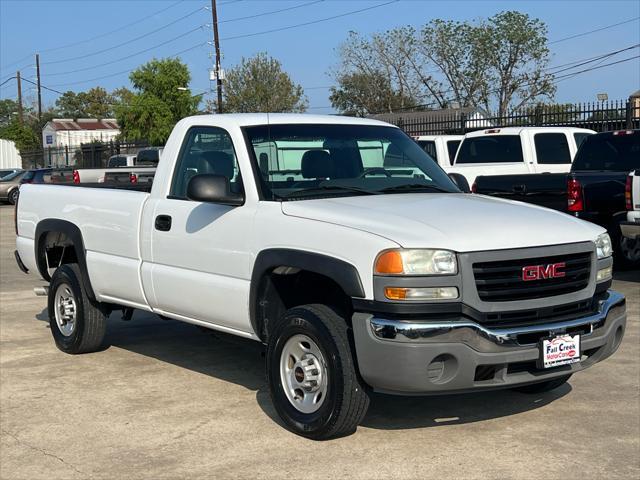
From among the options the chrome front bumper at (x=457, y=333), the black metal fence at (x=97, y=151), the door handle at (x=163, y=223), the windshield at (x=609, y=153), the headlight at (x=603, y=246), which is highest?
the black metal fence at (x=97, y=151)

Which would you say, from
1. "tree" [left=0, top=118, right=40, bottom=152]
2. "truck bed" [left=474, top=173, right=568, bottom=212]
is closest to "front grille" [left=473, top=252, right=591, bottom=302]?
"truck bed" [left=474, top=173, right=568, bottom=212]

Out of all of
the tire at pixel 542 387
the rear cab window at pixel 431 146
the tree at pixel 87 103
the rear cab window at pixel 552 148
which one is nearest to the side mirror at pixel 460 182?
the tire at pixel 542 387

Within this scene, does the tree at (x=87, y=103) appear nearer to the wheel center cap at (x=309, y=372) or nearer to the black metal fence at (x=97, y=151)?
the black metal fence at (x=97, y=151)

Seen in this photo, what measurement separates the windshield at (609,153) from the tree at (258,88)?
63029mm

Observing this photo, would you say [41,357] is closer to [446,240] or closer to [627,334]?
[446,240]

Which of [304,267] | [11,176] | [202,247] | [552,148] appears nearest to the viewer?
[304,267]

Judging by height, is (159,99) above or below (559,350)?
above

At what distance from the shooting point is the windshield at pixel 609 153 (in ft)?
40.2

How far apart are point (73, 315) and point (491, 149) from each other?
10.2 metres

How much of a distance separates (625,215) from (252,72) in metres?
67.8

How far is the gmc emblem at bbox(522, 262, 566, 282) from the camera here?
5090 millimetres

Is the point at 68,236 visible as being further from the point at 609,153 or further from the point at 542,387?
the point at 609,153

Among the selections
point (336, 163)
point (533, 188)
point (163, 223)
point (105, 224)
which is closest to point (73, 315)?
point (105, 224)

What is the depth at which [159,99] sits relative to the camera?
189 feet
